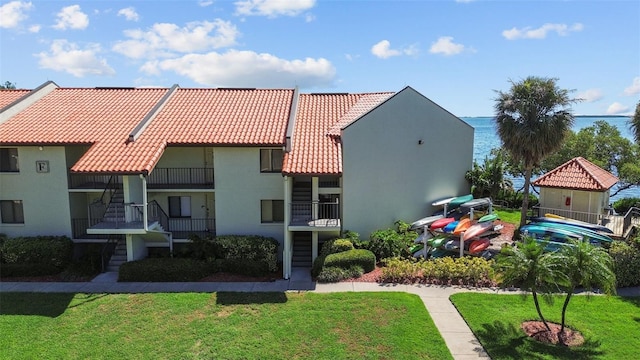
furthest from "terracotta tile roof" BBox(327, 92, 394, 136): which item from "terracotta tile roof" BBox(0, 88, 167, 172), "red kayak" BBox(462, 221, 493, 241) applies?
"terracotta tile roof" BBox(0, 88, 167, 172)

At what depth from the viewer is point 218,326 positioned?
1427 centimetres

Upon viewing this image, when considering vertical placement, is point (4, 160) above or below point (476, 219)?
above

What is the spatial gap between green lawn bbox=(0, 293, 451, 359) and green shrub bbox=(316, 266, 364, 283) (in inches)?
61.8

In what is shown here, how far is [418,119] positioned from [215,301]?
1354 cm

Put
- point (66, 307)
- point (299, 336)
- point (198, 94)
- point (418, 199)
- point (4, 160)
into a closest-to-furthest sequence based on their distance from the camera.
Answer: point (299, 336), point (66, 307), point (4, 160), point (418, 199), point (198, 94)

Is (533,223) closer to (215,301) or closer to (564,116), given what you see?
(564,116)

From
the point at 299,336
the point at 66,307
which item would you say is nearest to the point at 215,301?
the point at 299,336

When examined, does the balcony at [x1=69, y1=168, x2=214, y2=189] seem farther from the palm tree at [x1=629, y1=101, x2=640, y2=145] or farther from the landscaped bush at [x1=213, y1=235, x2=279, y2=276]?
the palm tree at [x1=629, y1=101, x2=640, y2=145]

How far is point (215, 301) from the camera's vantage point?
54.0 feet

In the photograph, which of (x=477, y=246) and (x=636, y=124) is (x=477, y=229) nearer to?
(x=477, y=246)

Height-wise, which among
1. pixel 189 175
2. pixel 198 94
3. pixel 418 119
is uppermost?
pixel 198 94

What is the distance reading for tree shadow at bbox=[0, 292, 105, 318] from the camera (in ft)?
51.2

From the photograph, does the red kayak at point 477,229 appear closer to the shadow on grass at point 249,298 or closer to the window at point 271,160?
the shadow on grass at point 249,298

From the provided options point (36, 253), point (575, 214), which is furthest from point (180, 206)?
point (575, 214)
